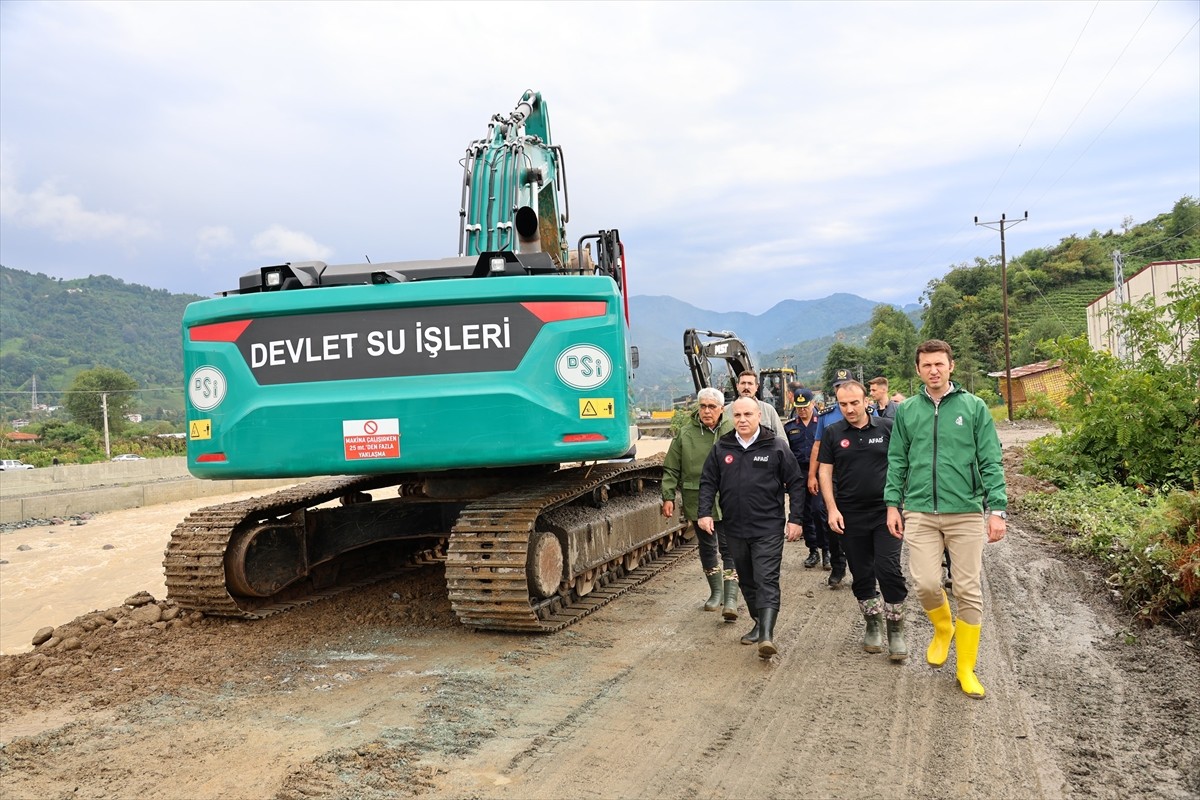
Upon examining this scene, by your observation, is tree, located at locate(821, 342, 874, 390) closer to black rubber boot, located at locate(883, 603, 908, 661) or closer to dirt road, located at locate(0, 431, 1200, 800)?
dirt road, located at locate(0, 431, 1200, 800)

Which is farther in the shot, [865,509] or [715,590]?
[715,590]

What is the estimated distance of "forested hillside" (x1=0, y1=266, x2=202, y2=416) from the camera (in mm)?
94812

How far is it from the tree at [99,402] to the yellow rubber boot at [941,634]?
140ft

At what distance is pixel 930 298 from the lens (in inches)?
3204

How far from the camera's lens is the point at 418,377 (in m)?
5.70

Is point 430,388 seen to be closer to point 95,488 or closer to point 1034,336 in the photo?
point 95,488

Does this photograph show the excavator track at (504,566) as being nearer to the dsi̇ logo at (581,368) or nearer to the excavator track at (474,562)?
the excavator track at (474,562)

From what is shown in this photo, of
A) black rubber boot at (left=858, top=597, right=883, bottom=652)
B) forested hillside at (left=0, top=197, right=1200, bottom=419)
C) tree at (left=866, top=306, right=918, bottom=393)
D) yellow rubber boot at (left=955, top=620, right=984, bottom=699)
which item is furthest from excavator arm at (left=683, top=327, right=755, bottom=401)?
tree at (left=866, top=306, right=918, bottom=393)

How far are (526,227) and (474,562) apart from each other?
315cm

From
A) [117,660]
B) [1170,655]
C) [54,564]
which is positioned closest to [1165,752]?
[1170,655]

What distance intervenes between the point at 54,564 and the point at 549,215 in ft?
32.4

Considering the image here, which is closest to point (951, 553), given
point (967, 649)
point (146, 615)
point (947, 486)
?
point (947, 486)

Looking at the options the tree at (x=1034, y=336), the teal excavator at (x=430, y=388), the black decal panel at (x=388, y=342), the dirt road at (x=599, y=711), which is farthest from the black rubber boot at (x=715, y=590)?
the tree at (x=1034, y=336)

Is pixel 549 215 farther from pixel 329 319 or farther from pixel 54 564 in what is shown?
pixel 54 564
